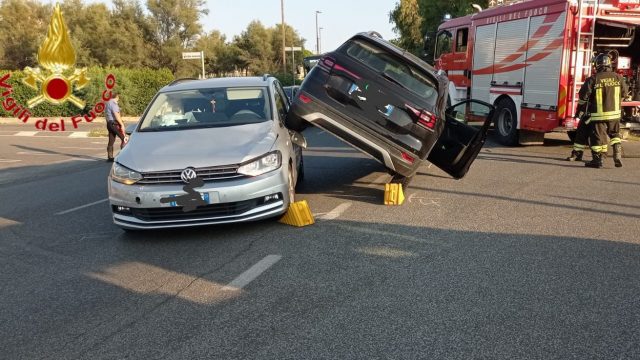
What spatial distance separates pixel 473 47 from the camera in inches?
598

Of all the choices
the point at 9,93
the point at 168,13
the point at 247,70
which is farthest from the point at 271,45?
the point at 9,93

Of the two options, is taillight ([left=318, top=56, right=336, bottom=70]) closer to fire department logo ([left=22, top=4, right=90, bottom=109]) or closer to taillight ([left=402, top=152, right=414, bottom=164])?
taillight ([left=402, top=152, right=414, bottom=164])

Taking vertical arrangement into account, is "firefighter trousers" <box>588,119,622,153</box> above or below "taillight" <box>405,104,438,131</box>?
Result: below

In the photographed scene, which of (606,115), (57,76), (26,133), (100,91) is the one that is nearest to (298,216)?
(606,115)

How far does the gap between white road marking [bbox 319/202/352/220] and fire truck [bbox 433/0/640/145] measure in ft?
20.1

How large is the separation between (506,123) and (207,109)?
8698mm

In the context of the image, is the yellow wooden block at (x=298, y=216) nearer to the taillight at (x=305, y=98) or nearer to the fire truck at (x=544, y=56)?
the taillight at (x=305, y=98)

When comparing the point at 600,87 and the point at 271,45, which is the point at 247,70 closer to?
the point at 271,45

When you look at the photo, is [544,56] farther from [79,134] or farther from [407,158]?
[79,134]

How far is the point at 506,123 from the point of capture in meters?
13.8

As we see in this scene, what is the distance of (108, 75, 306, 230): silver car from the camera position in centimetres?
572

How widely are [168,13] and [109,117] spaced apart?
122ft

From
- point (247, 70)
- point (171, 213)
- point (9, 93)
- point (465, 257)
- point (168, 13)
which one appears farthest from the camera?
point (247, 70)

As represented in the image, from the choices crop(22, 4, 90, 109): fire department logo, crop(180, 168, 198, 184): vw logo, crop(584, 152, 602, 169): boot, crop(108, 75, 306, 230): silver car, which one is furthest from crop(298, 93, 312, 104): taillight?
crop(22, 4, 90, 109): fire department logo
